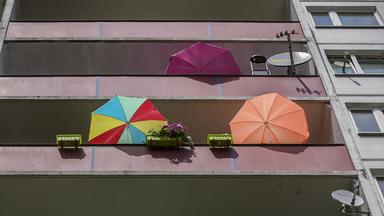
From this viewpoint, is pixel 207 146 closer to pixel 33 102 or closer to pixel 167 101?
pixel 167 101

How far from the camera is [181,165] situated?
19.0 m

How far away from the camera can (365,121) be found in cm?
2247

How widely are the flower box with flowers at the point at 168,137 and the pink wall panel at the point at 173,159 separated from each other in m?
0.20

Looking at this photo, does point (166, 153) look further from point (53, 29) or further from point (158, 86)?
point (53, 29)

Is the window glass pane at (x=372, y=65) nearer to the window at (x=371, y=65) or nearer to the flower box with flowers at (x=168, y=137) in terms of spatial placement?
the window at (x=371, y=65)

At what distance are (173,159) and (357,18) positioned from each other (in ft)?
37.9
